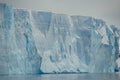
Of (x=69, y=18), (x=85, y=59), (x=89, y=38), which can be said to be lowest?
(x=85, y=59)

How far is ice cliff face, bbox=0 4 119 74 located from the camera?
9.75 meters

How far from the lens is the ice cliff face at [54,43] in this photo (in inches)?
384

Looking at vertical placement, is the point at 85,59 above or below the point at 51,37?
below

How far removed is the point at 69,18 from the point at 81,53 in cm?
137

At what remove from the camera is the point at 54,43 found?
1097 cm

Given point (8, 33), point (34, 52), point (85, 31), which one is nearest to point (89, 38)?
point (85, 31)

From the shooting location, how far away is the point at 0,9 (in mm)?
9688

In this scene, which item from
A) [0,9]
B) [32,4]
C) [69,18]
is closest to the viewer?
[0,9]

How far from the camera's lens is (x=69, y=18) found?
11.4 meters

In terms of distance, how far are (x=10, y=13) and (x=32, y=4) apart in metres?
1.04

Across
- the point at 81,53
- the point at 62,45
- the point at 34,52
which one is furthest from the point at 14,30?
the point at 81,53

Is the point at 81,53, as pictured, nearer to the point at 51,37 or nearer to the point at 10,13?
the point at 51,37

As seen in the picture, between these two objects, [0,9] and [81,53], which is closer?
[0,9]

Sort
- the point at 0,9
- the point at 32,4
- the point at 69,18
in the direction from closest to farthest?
the point at 0,9 < the point at 32,4 < the point at 69,18
